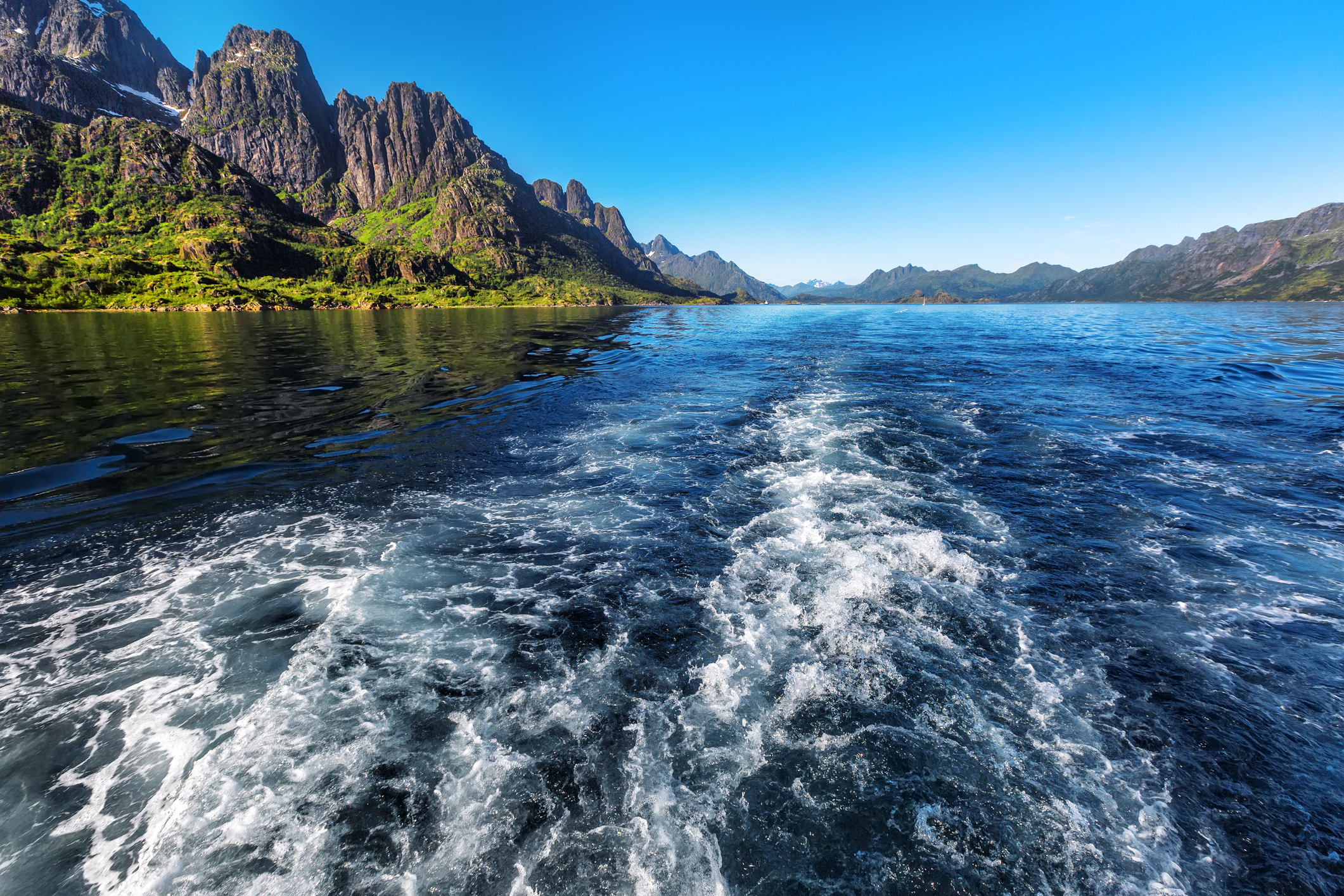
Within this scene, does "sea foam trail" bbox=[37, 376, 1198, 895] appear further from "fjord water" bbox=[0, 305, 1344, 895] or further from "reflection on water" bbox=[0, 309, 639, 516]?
"reflection on water" bbox=[0, 309, 639, 516]

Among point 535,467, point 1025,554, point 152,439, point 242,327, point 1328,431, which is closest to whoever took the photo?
point 1025,554

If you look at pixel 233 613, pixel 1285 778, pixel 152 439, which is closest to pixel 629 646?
pixel 233 613

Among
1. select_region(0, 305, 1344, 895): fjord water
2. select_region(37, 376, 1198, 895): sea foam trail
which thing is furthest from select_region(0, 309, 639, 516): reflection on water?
select_region(37, 376, 1198, 895): sea foam trail

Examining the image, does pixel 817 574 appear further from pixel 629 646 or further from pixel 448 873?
pixel 448 873

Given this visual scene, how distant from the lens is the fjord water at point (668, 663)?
5.38 meters

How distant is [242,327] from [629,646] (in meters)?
94.0

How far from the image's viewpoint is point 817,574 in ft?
35.0

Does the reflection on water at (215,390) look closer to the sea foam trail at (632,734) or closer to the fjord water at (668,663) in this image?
the fjord water at (668,663)

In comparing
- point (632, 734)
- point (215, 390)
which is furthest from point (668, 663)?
Answer: point (215, 390)

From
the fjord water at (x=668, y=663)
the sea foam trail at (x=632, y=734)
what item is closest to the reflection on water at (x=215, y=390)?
the fjord water at (x=668, y=663)

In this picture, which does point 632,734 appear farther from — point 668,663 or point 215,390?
point 215,390

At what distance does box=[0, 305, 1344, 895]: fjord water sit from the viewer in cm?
538

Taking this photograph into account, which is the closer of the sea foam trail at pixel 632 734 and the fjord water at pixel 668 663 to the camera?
the sea foam trail at pixel 632 734

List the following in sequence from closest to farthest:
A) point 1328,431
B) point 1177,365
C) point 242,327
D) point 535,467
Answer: point 535,467
point 1328,431
point 1177,365
point 242,327
